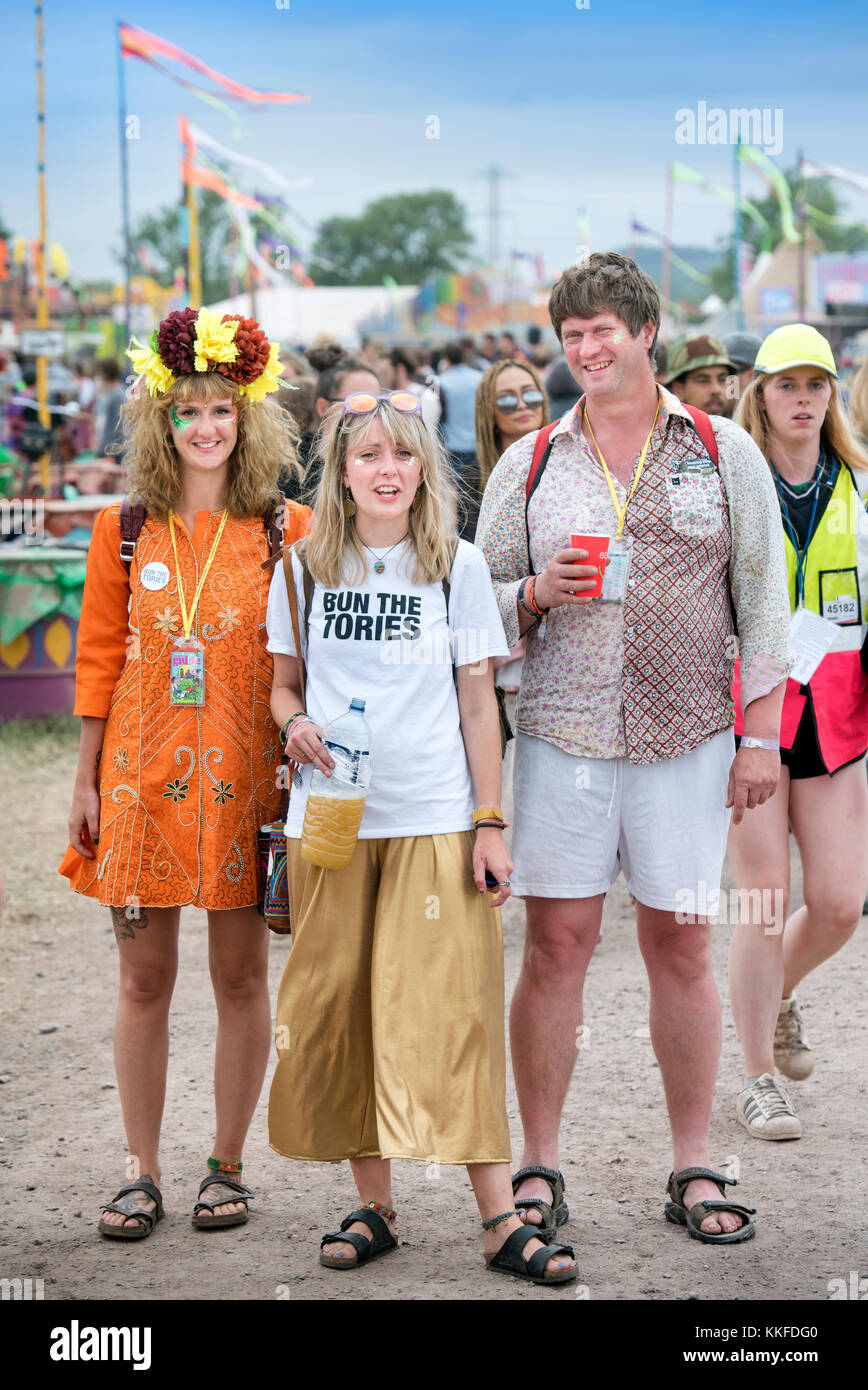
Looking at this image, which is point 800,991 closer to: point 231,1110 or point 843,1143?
point 843,1143

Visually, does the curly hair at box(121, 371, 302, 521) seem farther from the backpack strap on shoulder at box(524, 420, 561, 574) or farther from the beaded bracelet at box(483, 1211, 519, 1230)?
the beaded bracelet at box(483, 1211, 519, 1230)

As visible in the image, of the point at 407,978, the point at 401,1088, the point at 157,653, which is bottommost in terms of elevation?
the point at 401,1088

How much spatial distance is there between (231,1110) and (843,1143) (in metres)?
1.62

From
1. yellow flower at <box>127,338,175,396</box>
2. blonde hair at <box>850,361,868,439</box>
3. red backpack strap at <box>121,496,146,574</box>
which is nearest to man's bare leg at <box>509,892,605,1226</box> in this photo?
red backpack strap at <box>121,496,146,574</box>

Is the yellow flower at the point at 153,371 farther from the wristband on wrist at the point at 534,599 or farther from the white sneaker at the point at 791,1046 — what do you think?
the white sneaker at the point at 791,1046

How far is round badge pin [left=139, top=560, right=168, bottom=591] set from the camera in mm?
3305

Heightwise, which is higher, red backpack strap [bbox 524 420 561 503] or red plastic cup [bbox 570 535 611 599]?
red backpack strap [bbox 524 420 561 503]

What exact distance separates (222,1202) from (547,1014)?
904mm

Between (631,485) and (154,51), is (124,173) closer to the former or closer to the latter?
(154,51)

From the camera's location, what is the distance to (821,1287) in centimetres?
301

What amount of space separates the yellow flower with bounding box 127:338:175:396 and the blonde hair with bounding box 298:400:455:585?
0.45 meters

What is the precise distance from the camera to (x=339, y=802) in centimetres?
294

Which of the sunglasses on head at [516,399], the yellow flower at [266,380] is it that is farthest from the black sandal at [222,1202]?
the sunglasses on head at [516,399]

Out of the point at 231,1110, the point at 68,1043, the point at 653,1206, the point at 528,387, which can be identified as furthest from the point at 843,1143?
the point at 528,387
